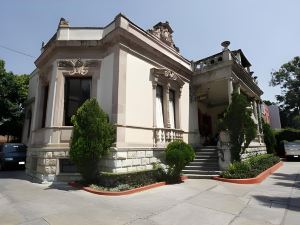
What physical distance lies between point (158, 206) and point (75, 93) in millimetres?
7103

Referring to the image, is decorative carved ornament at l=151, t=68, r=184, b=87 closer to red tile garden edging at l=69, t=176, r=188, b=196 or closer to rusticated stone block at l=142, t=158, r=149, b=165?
rusticated stone block at l=142, t=158, r=149, b=165

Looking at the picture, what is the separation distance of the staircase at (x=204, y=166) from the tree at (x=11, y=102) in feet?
50.2

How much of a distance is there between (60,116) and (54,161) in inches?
79.3

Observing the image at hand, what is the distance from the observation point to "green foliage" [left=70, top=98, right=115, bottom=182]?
8.93 meters

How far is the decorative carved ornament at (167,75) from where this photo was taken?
12.4 metres

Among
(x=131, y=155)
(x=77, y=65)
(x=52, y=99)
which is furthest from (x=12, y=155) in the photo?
(x=131, y=155)

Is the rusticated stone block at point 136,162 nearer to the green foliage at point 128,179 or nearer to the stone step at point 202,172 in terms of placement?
the green foliage at point 128,179

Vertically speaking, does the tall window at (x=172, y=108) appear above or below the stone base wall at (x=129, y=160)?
above

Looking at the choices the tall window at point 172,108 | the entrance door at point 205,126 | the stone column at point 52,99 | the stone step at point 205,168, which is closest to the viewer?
the stone column at point 52,99

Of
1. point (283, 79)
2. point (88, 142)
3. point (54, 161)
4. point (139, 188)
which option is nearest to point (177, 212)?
point (139, 188)

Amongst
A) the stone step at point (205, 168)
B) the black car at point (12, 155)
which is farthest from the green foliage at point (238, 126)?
the black car at point (12, 155)

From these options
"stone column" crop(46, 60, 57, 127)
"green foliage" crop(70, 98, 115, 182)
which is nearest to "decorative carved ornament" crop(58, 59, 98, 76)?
"stone column" crop(46, 60, 57, 127)

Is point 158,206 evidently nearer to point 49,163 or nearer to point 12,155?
point 49,163

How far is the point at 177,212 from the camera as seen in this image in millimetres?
6094
